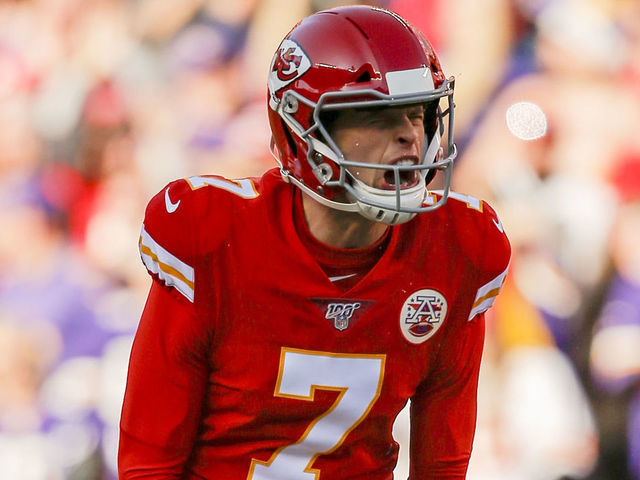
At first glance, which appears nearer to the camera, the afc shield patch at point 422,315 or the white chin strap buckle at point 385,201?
the white chin strap buckle at point 385,201

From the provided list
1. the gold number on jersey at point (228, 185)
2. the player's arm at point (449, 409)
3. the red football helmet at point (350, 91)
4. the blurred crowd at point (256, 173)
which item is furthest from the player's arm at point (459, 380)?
the blurred crowd at point (256, 173)

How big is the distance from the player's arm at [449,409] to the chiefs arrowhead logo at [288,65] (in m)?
0.42

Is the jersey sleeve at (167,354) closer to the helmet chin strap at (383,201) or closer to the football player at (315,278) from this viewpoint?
the football player at (315,278)

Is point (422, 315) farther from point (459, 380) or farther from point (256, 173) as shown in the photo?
point (256, 173)

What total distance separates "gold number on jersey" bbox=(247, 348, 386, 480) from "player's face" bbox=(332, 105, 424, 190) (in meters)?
0.25

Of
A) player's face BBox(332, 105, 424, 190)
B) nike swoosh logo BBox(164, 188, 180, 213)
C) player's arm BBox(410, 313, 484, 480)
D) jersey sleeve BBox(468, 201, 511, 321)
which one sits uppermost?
player's face BBox(332, 105, 424, 190)

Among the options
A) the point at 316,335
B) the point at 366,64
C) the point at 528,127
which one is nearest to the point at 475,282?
the point at 316,335

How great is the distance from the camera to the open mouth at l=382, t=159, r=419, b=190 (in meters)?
1.25

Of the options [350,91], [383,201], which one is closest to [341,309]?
[383,201]

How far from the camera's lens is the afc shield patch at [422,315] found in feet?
4.41

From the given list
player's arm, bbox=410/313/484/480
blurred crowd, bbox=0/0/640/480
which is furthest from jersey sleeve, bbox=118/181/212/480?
blurred crowd, bbox=0/0/640/480

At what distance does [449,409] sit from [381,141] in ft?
1.41

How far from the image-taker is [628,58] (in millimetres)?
2457

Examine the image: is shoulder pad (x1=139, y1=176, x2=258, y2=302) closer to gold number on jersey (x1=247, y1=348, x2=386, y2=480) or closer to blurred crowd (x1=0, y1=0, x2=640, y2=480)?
gold number on jersey (x1=247, y1=348, x2=386, y2=480)
